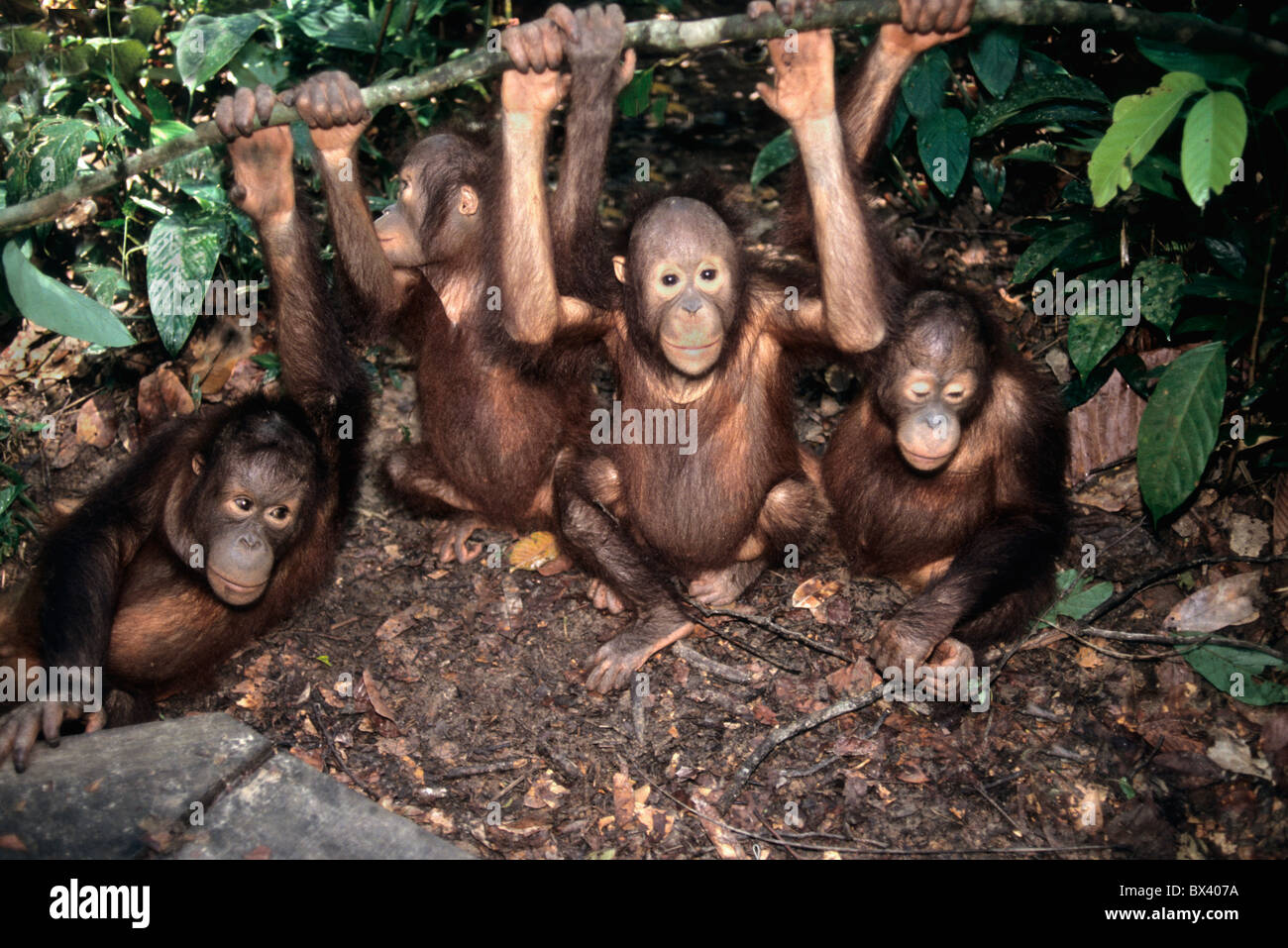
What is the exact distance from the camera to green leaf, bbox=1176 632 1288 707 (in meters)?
4.40

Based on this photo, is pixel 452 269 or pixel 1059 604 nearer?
pixel 1059 604

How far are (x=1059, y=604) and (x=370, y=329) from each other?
3016mm

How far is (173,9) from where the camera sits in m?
6.05

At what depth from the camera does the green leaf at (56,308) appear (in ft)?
14.0

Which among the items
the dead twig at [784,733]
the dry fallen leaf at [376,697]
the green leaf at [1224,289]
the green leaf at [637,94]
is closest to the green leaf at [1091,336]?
the green leaf at [1224,289]

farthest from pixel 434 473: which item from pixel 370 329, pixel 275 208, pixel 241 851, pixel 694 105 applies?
pixel 694 105

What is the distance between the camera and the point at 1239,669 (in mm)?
4465

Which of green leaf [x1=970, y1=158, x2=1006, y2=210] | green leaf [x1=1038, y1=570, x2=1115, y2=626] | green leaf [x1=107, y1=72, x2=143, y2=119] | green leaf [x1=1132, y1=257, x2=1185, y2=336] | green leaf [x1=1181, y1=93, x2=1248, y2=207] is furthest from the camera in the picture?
green leaf [x1=970, y1=158, x2=1006, y2=210]

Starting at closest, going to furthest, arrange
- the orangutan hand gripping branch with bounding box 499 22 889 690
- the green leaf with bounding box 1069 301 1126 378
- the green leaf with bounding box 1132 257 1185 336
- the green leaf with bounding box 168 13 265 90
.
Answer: the orangutan hand gripping branch with bounding box 499 22 889 690, the green leaf with bounding box 1132 257 1185 336, the green leaf with bounding box 1069 301 1126 378, the green leaf with bounding box 168 13 265 90

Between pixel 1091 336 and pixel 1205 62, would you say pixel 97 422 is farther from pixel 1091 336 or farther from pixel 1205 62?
pixel 1205 62

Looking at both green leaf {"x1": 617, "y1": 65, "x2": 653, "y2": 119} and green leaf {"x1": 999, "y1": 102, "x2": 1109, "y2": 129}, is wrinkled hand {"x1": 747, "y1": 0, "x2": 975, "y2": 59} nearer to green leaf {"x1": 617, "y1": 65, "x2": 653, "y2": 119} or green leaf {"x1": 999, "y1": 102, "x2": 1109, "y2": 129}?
green leaf {"x1": 999, "y1": 102, "x2": 1109, "y2": 129}

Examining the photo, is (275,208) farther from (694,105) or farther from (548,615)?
(694,105)

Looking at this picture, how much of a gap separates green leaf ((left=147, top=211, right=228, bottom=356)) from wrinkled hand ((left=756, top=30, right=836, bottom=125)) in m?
2.66

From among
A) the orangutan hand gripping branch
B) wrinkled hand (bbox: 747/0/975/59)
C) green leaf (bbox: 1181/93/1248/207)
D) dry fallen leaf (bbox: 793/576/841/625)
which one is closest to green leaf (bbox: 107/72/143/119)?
the orangutan hand gripping branch
